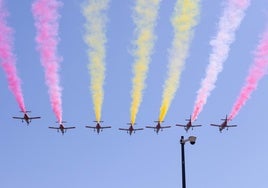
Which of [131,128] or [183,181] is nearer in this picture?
[183,181]

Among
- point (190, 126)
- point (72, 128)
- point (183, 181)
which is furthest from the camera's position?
A: point (72, 128)

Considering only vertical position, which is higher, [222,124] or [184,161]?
[222,124]

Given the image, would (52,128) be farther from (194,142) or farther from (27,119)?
(194,142)

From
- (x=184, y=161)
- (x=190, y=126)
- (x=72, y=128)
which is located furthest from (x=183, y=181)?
(x=72, y=128)

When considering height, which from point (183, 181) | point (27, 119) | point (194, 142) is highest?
point (27, 119)

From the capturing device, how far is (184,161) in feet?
93.7

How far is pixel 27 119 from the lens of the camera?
2184 inches

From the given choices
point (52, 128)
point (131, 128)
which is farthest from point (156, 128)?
point (52, 128)

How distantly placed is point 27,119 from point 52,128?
4013 millimetres

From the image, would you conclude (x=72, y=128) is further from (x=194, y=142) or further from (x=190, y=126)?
(x=194, y=142)

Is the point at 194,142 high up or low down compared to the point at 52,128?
down

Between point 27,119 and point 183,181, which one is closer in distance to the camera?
point 183,181

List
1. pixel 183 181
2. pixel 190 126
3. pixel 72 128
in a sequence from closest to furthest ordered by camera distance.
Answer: pixel 183 181 < pixel 190 126 < pixel 72 128

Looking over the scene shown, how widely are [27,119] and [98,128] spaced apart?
25.4 feet
